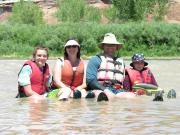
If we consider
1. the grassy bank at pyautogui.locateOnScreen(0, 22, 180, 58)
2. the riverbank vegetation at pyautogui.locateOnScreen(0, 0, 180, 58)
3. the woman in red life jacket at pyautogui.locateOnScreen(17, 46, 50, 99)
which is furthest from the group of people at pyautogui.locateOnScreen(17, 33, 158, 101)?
the grassy bank at pyautogui.locateOnScreen(0, 22, 180, 58)

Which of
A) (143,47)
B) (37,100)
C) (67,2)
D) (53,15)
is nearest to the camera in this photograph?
(37,100)

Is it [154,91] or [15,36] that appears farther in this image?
[15,36]

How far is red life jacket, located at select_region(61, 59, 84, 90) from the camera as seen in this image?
8.36 m

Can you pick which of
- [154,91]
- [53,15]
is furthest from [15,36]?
[154,91]

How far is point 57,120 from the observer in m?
5.82

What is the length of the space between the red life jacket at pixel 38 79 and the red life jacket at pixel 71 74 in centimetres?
25

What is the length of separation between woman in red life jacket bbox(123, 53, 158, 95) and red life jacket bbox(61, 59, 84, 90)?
75cm

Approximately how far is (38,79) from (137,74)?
1.48m

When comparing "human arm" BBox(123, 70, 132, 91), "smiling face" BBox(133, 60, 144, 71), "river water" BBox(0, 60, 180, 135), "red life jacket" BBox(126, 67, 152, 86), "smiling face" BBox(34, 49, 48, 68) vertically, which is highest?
"smiling face" BBox(34, 49, 48, 68)

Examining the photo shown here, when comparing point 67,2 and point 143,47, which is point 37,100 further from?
point 67,2

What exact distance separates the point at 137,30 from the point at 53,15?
63.5 feet

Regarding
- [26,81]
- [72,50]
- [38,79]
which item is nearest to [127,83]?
[72,50]

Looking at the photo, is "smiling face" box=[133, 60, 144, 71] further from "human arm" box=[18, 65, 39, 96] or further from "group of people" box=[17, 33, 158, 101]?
"human arm" box=[18, 65, 39, 96]

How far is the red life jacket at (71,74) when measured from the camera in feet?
27.4
